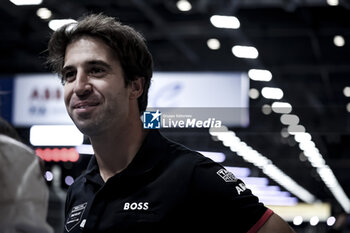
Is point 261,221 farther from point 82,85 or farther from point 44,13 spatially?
point 44,13

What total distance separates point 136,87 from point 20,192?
50.3 inches

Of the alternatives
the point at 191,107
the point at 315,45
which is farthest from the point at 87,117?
the point at 315,45

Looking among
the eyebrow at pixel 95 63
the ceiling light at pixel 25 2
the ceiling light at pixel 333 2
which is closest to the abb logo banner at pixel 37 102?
the eyebrow at pixel 95 63

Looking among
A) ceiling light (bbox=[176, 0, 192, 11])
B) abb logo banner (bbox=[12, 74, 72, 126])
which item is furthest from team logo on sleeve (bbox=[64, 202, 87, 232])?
ceiling light (bbox=[176, 0, 192, 11])

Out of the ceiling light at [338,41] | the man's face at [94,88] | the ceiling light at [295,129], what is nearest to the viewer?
the man's face at [94,88]

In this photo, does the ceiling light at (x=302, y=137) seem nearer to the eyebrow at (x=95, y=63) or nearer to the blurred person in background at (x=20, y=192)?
the eyebrow at (x=95, y=63)

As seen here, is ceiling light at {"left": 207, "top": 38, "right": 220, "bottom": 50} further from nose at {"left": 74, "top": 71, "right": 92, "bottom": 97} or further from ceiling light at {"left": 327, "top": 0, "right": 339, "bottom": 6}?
nose at {"left": 74, "top": 71, "right": 92, "bottom": 97}

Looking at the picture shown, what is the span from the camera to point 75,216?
2.10m

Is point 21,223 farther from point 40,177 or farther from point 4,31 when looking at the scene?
point 4,31

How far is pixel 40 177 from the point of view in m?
0.87

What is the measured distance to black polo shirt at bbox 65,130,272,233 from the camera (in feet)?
6.31

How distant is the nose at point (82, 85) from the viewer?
1.84m

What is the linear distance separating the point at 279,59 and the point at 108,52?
30.1 feet

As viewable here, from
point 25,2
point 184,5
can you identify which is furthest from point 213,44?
point 25,2
